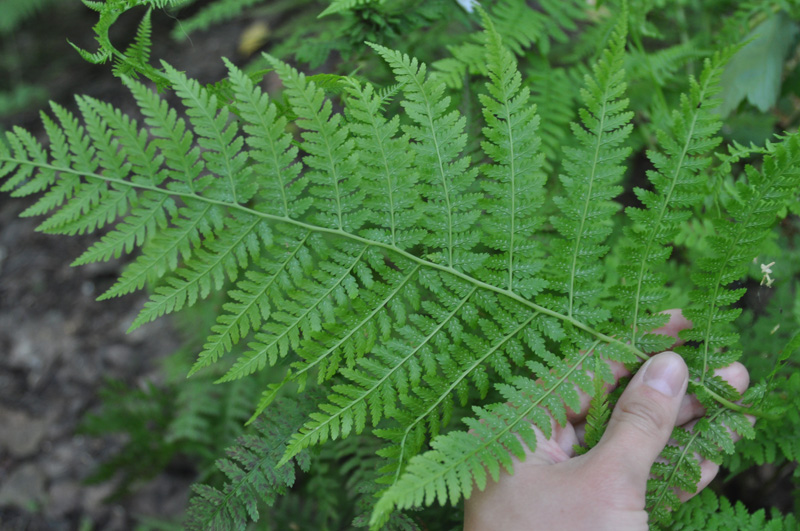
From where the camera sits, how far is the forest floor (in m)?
3.25

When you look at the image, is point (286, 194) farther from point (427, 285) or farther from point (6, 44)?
point (6, 44)

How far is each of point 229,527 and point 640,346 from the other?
141 centimetres

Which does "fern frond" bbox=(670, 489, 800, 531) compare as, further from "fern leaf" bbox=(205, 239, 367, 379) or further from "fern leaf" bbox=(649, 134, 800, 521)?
"fern leaf" bbox=(205, 239, 367, 379)

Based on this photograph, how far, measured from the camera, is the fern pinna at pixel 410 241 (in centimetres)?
138

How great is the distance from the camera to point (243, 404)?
8.75 feet

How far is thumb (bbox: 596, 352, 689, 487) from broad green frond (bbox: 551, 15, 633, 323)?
9.2 inches

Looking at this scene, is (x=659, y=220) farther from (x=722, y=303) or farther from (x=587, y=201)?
(x=722, y=303)

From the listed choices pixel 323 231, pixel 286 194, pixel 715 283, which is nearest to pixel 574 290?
pixel 715 283

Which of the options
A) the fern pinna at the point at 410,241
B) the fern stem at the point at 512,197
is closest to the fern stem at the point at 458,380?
the fern pinna at the point at 410,241

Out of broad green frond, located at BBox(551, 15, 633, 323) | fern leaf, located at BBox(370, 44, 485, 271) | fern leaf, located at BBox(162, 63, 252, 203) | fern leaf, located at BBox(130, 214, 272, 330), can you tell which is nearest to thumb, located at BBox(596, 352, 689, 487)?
broad green frond, located at BBox(551, 15, 633, 323)

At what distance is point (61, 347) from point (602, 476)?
366 centimetres

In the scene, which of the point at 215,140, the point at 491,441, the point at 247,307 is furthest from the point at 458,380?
the point at 215,140

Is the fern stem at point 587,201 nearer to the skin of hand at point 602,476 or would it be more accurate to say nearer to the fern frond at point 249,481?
the skin of hand at point 602,476

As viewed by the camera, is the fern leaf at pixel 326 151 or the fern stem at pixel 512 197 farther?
the fern stem at pixel 512 197
